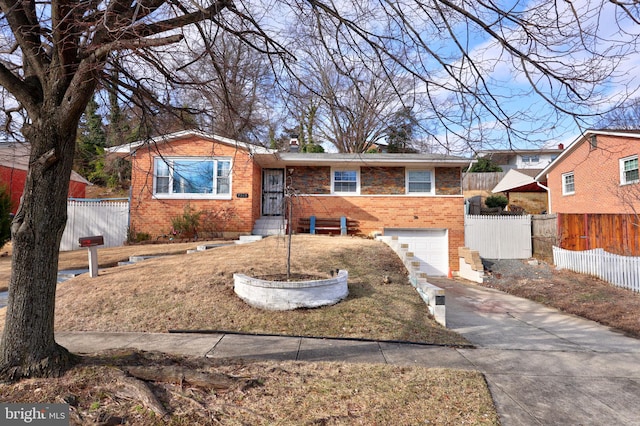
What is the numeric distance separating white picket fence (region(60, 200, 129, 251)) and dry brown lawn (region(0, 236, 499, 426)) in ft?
25.7

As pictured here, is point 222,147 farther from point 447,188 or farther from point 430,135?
point 430,135

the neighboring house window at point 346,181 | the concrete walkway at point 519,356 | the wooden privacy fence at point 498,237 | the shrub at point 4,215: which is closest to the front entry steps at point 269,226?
the neighboring house window at point 346,181

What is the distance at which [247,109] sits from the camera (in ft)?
18.1

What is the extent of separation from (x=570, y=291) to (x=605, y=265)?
170cm

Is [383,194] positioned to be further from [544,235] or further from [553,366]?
[553,366]

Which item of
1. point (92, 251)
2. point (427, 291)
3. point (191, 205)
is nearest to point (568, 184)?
point (427, 291)

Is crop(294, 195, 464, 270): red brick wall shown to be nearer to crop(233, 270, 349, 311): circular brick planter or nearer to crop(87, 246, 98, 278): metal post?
crop(87, 246, 98, 278): metal post

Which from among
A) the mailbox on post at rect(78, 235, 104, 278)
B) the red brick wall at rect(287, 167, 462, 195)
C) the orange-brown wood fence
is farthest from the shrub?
the orange-brown wood fence

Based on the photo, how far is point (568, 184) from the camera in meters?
19.4

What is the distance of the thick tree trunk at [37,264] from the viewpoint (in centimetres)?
321

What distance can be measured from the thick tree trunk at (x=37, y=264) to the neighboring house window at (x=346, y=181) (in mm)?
12475

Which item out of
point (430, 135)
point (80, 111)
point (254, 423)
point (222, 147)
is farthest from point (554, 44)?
point (222, 147)

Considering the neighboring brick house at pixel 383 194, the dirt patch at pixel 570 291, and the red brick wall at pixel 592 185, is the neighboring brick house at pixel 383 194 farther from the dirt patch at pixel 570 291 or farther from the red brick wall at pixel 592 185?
the red brick wall at pixel 592 185

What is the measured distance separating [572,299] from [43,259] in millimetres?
11534
